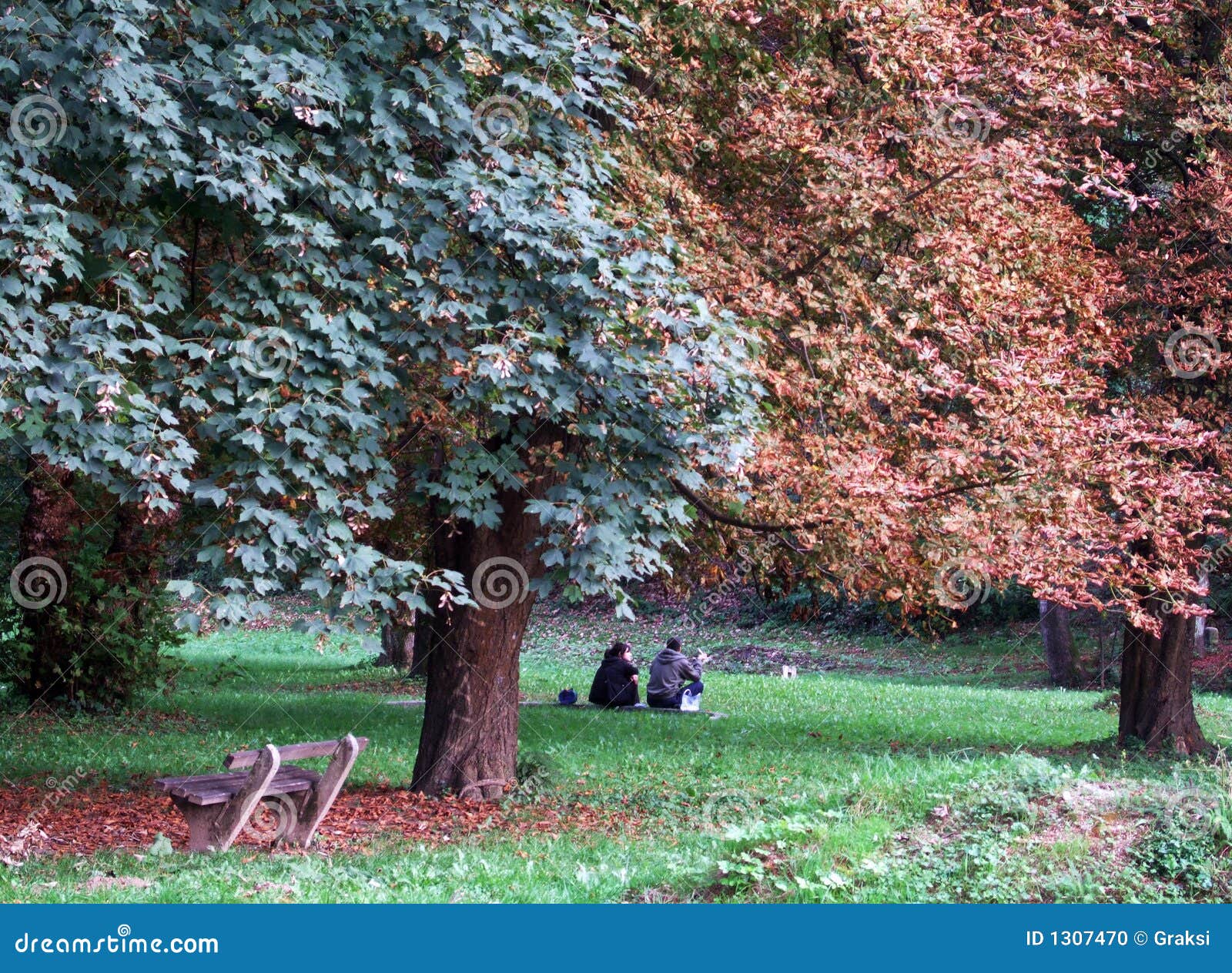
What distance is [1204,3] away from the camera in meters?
12.2

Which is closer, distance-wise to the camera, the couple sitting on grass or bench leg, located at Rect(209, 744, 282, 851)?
bench leg, located at Rect(209, 744, 282, 851)

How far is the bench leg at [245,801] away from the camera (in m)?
6.91

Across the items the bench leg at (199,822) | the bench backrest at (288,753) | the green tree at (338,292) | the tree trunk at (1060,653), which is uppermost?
the green tree at (338,292)

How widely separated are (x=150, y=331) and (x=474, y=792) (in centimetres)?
478

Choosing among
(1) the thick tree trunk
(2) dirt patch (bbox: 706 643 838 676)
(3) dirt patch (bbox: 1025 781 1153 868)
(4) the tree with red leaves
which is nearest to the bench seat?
(1) the thick tree trunk

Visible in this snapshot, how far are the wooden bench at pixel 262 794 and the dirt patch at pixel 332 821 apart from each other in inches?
9.2

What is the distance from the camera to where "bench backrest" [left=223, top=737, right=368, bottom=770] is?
723cm

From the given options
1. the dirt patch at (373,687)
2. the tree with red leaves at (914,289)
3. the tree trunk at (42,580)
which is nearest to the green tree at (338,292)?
the tree with red leaves at (914,289)

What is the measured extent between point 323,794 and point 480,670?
8.30ft

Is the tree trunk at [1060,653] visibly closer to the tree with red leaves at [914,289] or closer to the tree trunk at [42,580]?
the tree with red leaves at [914,289]

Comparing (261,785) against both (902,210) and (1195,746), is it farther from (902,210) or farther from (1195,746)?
(1195,746)

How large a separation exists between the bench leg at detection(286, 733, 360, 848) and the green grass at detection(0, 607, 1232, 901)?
35 cm

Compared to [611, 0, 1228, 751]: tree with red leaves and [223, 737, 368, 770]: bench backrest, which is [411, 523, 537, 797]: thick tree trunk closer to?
[611, 0, 1228, 751]: tree with red leaves

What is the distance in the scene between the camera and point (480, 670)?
9953 millimetres
